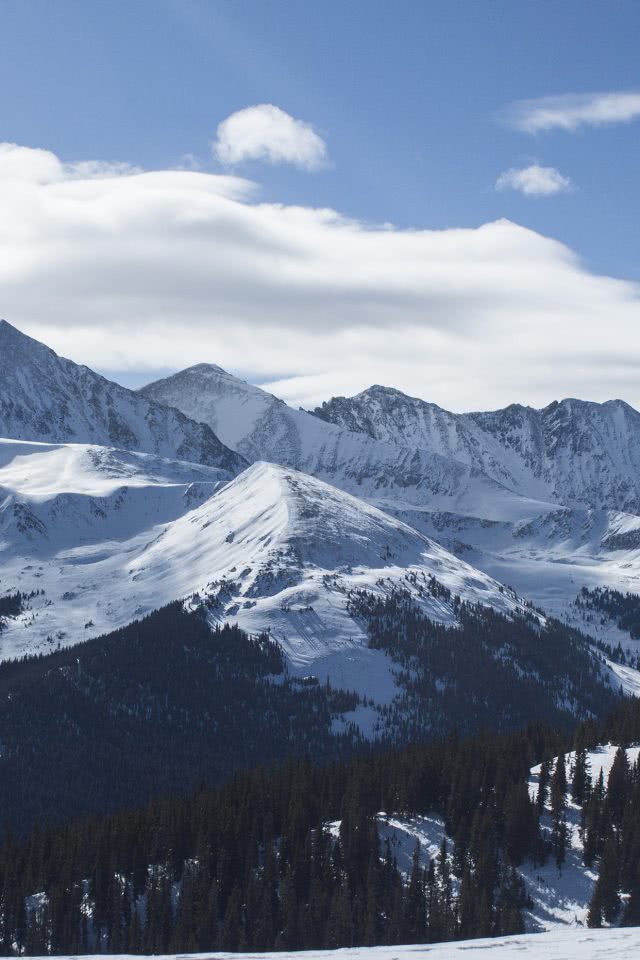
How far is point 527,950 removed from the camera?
85312 millimetres

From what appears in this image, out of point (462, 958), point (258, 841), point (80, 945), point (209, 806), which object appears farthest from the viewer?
point (209, 806)

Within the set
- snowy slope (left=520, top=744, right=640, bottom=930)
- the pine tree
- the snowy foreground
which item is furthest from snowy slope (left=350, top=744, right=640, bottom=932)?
the snowy foreground

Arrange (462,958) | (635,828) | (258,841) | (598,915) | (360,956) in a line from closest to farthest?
(462,958) → (360,956) → (598,915) → (635,828) → (258,841)

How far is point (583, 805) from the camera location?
144875 millimetres

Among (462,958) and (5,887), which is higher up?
(462,958)

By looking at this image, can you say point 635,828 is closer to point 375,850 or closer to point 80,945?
point 375,850

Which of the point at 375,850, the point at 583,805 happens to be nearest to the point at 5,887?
the point at 375,850

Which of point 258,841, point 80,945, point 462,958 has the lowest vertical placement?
point 80,945

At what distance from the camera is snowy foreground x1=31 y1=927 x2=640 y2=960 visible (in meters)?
79.8

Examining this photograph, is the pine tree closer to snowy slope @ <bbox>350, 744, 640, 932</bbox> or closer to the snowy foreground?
snowy slope @ <bbox>350, 744, 640, 932</bbox>

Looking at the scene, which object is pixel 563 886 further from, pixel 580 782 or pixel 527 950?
pixel 527 950

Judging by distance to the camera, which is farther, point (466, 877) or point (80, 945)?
point (80, 945)

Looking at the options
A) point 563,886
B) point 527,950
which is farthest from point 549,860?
point 527,950

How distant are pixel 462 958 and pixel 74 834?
330ft
